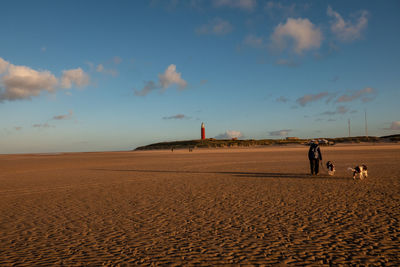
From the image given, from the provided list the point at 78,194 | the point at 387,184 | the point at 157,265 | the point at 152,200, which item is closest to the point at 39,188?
the point at 78,194

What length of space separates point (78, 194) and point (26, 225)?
15.7 ft

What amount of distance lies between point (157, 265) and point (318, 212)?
5.40 metres

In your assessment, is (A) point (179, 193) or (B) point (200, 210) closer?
(B) point (200, 210)

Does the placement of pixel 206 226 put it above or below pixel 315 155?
below

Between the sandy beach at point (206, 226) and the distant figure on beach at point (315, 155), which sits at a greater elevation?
the distant figure on beach at point (315, 155)

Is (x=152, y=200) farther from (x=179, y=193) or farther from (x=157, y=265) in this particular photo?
(x=157, y=265)

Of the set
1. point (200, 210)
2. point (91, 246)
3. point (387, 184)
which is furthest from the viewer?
point (387, 184)

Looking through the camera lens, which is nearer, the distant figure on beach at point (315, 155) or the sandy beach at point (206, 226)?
the sandy beach at point (206, 226)

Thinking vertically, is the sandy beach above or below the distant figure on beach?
below

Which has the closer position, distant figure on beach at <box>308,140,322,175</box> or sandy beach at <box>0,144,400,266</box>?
sandy beach at <box>0,144,400,266</box>

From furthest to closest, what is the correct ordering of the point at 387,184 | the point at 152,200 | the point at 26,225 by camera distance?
the point at 387,184 → the point at 152,200 → the point at 26,225

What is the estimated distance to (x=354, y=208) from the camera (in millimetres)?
8586

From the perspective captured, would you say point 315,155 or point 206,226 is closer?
point 206,226

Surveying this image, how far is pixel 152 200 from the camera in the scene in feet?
35.0
